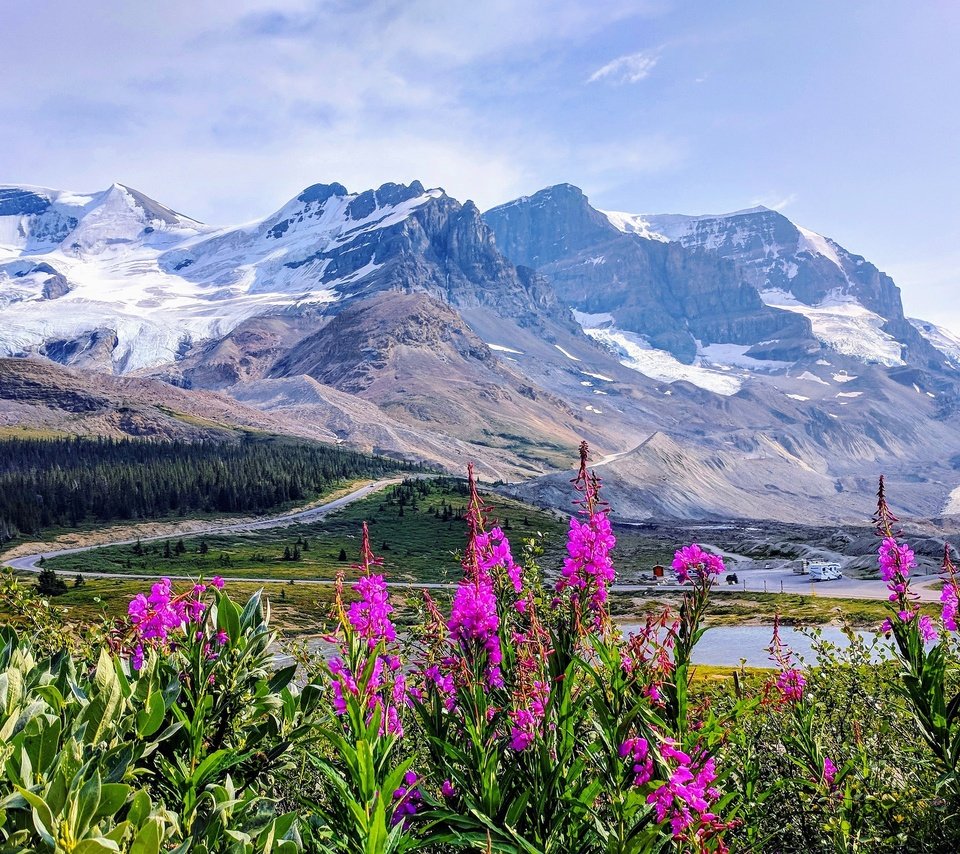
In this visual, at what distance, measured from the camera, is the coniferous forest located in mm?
136000

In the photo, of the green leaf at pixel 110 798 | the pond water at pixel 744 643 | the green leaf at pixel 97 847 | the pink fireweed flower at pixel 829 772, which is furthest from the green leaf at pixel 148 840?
the pond water at pixel 744 643

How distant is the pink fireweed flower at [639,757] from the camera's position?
486 cm

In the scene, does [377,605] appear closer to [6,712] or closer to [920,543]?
[6,712]

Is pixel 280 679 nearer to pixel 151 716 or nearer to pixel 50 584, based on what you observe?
pixel 151 716

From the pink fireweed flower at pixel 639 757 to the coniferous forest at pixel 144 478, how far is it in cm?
13786

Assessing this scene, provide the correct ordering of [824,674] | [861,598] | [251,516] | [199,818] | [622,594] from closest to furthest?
[199,818] → [824,674] → [861,598] → [622,594] → [251,516]

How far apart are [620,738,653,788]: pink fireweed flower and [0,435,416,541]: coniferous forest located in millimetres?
137855

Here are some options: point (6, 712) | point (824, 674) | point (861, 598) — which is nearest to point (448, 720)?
point (6, 712)

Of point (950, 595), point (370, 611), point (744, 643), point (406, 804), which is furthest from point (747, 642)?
point (406, 804)

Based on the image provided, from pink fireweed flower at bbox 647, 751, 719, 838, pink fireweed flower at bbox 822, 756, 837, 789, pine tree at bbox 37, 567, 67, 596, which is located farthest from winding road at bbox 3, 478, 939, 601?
pink fireweed flower at bbox 647, 751, 719, 838

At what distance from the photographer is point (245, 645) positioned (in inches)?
224

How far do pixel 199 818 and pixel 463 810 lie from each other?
1.91 m

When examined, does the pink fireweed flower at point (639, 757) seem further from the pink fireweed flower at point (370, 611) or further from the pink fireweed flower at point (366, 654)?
the pink fireweed flower at point (370, 611)

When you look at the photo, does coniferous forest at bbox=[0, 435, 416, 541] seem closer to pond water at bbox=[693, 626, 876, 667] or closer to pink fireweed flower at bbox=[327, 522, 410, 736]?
pond water at bbox=[693, 626, 876, 667]
